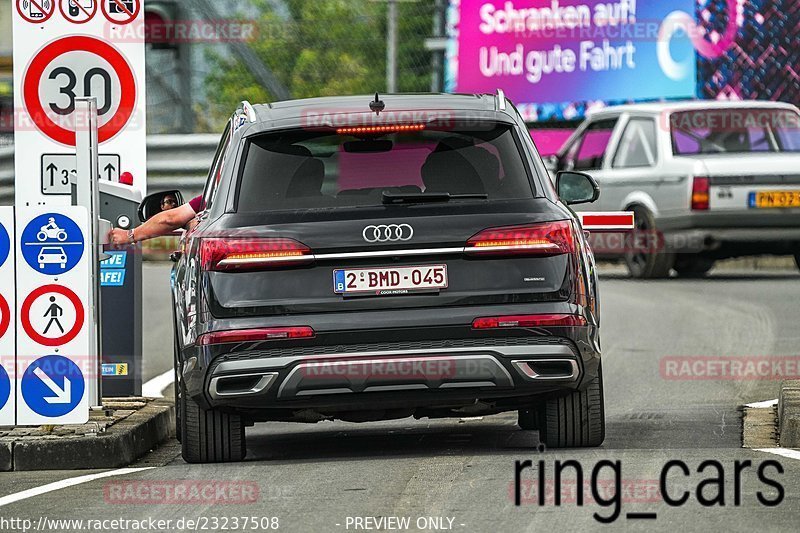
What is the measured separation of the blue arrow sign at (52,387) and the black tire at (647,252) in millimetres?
11597

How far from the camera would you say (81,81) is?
11484mm

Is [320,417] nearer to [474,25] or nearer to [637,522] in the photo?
[637,522]

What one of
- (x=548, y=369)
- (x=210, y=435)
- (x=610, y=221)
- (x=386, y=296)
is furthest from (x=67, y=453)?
(x=610, y=221)

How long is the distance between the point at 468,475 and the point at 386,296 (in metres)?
0.85

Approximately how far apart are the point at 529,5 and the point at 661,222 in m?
8.57

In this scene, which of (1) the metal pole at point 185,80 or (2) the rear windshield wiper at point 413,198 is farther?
(1) the metal pole at point 185,80

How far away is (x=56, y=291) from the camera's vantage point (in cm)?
959

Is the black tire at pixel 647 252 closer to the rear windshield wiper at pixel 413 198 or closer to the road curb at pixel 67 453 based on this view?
the road curb at pixel 67 453

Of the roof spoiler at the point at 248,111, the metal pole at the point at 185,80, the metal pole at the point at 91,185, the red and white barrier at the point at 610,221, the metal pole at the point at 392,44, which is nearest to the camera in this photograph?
the roof spoiler at the point at 248,111

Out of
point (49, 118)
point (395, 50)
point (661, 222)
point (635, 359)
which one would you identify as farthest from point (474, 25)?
point (49, 118)

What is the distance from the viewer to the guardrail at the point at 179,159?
940 inches

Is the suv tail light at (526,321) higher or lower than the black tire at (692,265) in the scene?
higher

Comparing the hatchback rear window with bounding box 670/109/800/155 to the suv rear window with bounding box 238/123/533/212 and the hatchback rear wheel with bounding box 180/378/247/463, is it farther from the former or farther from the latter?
the hatchback rear wheel with bounding box 180/378/247/463

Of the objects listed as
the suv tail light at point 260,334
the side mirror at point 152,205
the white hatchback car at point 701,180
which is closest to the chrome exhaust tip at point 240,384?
the suv tail light at point 260,334
